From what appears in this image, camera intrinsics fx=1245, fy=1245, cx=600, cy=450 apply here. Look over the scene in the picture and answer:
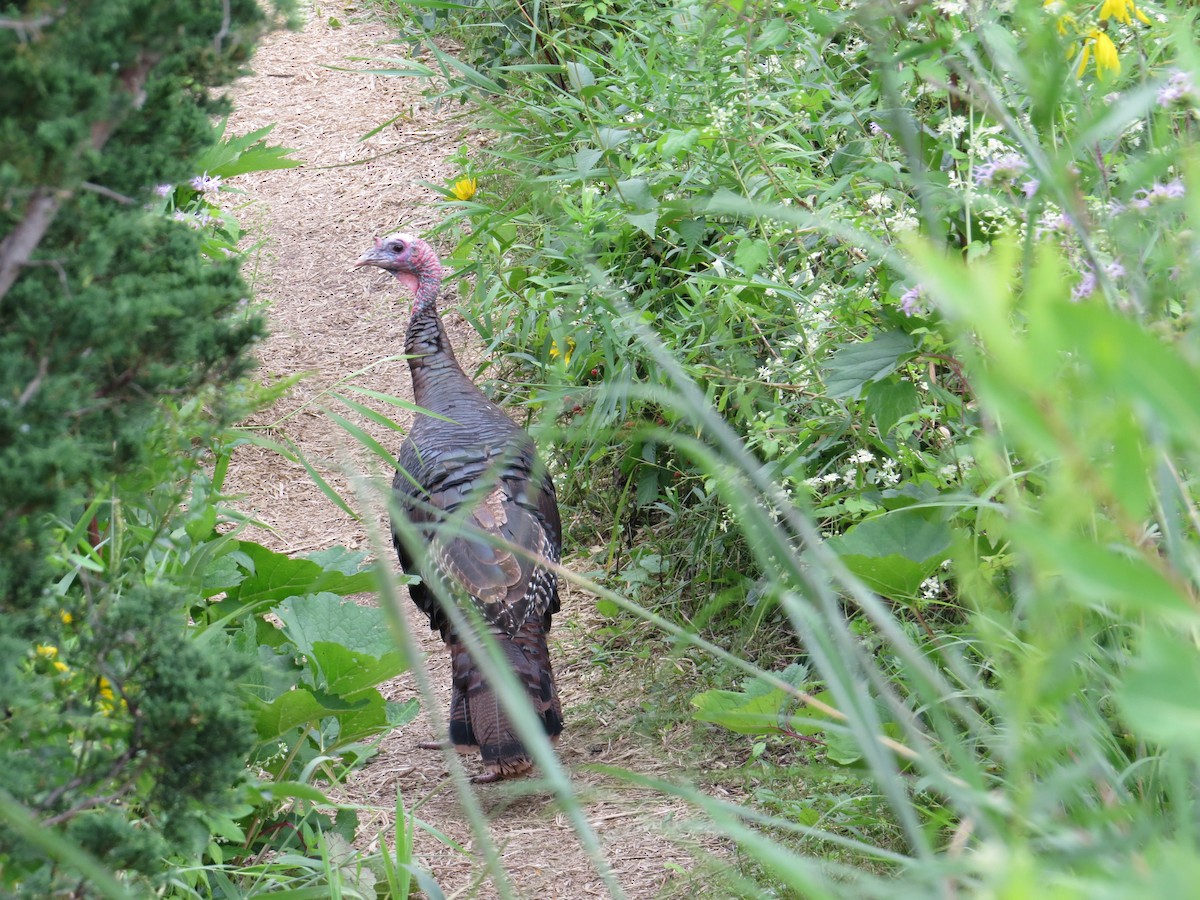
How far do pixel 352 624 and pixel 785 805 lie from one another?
95 centimetres

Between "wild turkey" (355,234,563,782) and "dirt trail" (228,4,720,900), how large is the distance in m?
0.17

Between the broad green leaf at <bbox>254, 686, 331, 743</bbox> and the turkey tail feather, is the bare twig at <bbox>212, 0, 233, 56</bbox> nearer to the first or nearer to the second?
the broad green leaf at <bbox>254, 686, 331, 743</bbox>

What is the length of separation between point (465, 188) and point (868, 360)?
327 centimetres

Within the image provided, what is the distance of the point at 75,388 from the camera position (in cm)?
115

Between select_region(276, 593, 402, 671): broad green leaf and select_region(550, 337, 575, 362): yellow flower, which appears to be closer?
select_region(276, 593, 402, 671): broad green leaf

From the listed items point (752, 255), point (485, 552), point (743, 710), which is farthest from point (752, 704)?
point (485, 552)

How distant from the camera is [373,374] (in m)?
5.52

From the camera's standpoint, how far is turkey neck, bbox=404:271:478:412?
13.9 ft

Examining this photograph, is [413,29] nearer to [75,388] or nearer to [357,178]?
[357,178]

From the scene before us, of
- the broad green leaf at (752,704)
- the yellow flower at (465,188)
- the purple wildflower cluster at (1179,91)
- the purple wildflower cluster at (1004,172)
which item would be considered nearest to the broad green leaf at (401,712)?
the broad green leaf at (752,704)

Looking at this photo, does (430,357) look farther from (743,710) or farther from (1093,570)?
(1093,570)

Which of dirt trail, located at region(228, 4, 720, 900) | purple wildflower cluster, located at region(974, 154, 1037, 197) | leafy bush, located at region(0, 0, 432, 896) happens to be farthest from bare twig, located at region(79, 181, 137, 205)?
purple wildflower cluster, located at region(974, 154, 1037, 197)

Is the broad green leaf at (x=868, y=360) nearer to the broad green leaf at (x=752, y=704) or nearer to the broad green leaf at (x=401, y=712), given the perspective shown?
the broad green leaf at (x=752, y=704)

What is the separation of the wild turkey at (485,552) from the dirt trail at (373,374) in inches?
6.9
